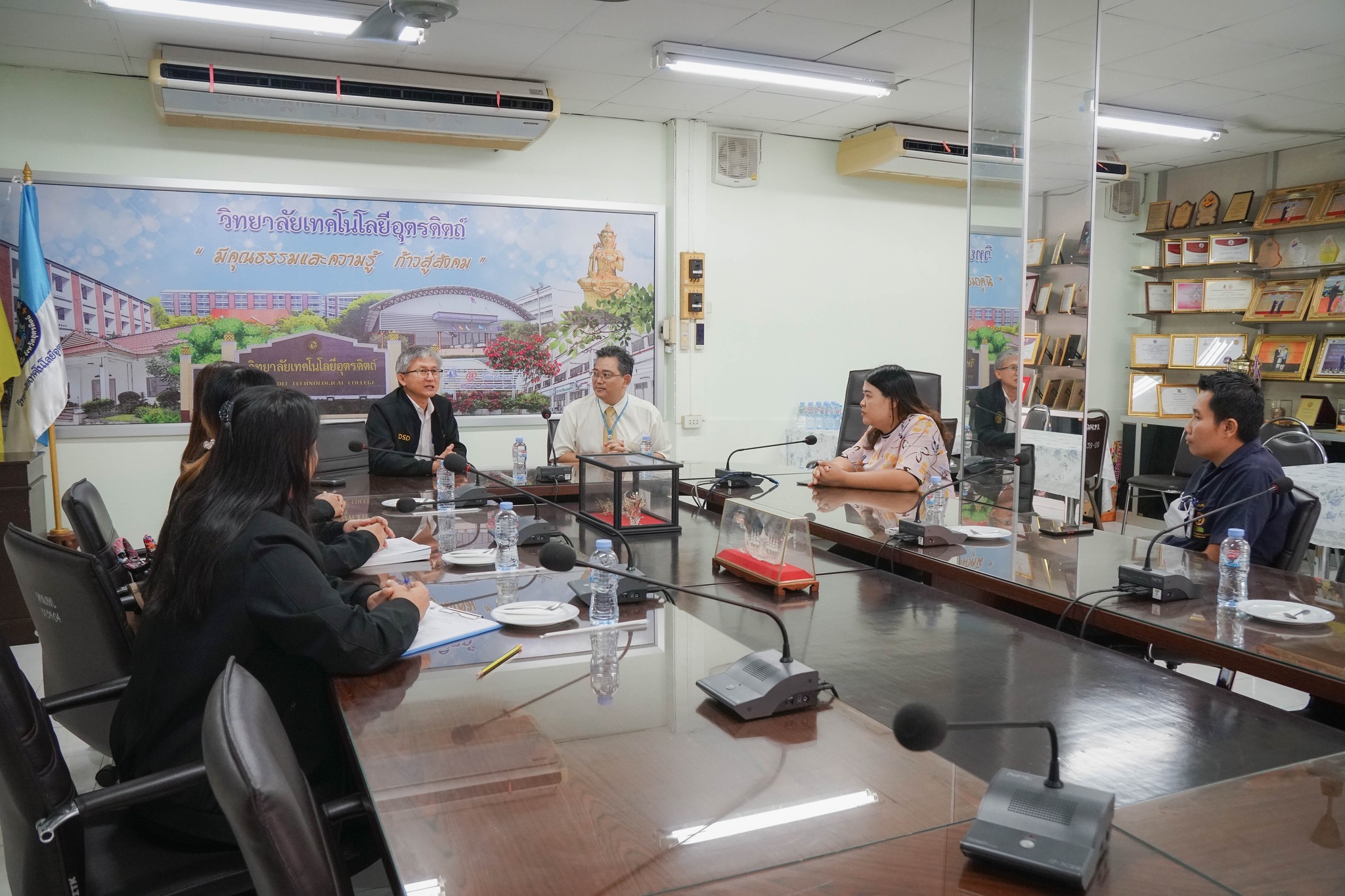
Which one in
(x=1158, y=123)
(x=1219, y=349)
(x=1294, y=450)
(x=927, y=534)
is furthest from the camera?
(x=1219, y=349)

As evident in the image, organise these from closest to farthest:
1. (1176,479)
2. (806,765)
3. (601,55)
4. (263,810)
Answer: (263,810)
(806,765)
(601,55)
(1176,479)

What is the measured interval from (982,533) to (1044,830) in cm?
210

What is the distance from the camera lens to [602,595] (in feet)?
6.88

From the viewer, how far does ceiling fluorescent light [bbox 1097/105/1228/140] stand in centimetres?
616

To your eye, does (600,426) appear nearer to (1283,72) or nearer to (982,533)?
(982,533)

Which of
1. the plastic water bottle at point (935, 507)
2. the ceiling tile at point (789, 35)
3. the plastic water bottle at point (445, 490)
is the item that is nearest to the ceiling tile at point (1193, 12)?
the ceiling tile at point (789, 35)

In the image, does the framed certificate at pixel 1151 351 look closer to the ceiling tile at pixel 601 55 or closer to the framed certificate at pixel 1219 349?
the framed certificate at pixel 1219 349

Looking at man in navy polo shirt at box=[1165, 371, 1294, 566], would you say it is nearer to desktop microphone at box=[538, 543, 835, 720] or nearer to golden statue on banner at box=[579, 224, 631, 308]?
desktop microphone at box=[538, 543, 835, 720]

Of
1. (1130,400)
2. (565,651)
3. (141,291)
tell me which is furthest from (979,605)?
(1130,400)

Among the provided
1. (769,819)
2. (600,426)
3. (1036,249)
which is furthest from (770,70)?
(769,819)

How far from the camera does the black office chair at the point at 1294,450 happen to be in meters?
4.23

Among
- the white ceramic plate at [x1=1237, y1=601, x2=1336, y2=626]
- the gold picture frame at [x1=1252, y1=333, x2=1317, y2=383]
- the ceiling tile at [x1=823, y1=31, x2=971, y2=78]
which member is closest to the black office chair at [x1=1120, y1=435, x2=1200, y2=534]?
the gold picture frame at [x1=1252, y1=333, x2=1317, y2=383]

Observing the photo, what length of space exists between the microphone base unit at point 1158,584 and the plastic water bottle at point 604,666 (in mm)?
1285

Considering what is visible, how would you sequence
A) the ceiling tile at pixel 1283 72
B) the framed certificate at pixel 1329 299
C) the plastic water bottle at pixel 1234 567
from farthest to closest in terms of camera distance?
the framed certificate at pixel 1329 299 → the ceiling tile at pixel 1283 72 → the plastic water bottle at pixel 1234 567
